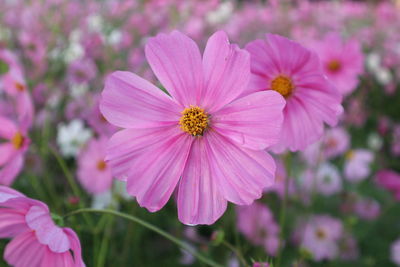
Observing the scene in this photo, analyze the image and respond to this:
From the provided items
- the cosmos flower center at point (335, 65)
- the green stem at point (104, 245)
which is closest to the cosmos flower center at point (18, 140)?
the green stem at point (104, 245)

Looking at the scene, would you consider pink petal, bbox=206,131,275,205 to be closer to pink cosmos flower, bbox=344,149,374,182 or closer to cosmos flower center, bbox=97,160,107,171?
cosmos flower center, bbox=97,160,107,171

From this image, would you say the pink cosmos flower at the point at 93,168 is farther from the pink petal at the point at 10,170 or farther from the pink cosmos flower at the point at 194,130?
the pink cosmos flower at the point at 194,130

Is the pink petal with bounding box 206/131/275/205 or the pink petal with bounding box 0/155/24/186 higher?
the pink petal with bounding box 206/131/275/205

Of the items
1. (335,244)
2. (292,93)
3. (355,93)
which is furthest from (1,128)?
(355,93)

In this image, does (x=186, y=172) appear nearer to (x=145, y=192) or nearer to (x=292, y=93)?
(x=145, y=192)

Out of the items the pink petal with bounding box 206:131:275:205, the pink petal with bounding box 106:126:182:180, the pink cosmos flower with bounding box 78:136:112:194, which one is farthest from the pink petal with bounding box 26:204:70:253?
the pink cosmos flower with bounding box 78:136:112:194
